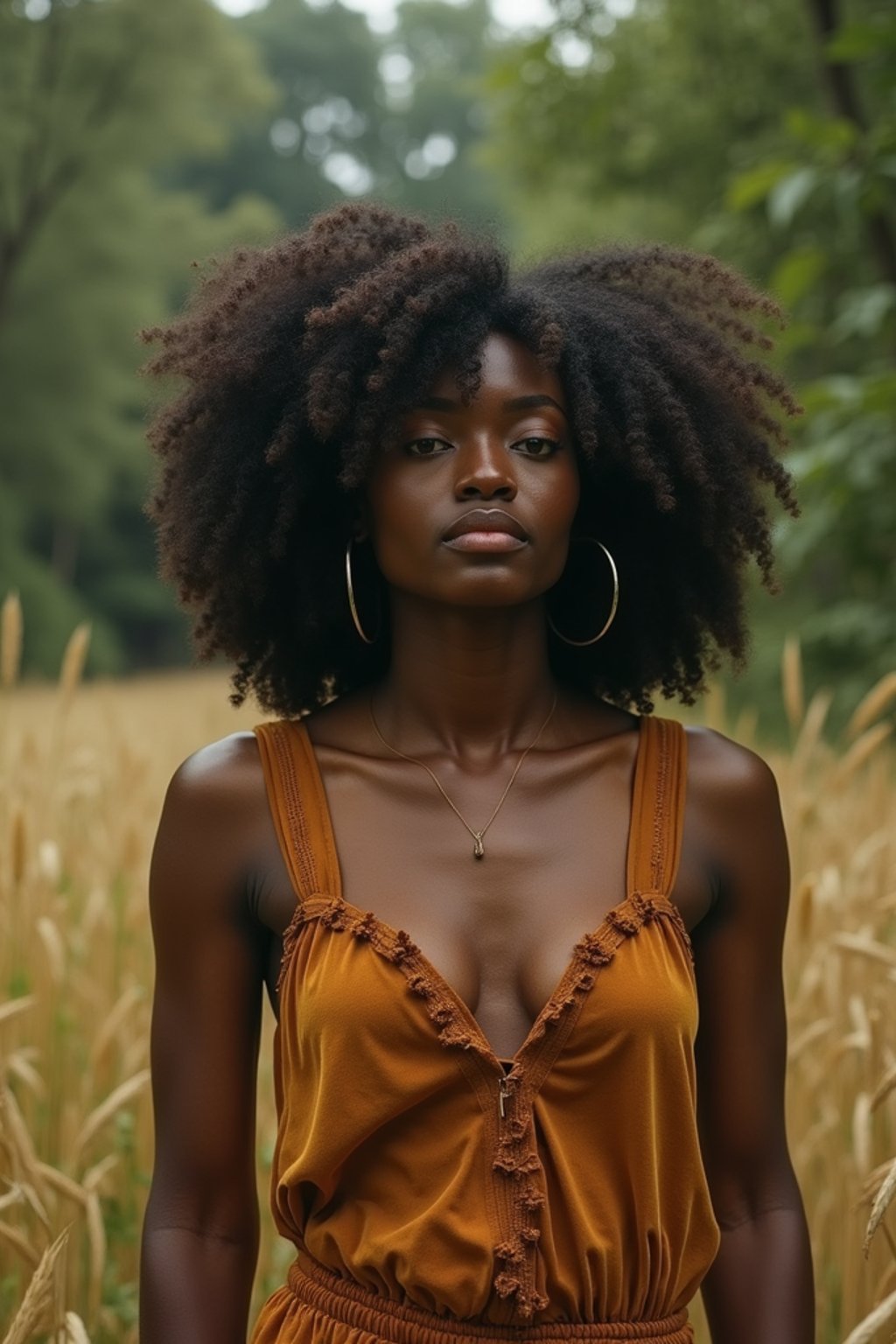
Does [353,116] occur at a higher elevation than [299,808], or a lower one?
higher

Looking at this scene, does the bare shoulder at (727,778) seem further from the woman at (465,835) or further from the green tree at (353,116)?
the green tree at (353,116)

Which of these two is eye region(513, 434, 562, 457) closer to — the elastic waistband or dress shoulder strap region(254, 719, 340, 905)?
dress shoulder strap region(254, 719, 340, 905)

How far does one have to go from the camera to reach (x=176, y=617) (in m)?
31.0

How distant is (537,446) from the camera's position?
1716 millimetres

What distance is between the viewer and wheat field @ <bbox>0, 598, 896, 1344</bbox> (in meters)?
2.08

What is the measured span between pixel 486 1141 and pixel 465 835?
12.2 inches

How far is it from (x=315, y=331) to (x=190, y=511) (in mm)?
270

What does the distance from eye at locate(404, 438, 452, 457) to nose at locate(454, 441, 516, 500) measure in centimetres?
3

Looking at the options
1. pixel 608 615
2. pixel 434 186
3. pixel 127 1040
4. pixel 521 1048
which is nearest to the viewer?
pixel 521 1048

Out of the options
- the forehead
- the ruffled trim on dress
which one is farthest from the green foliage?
the ruffled trim on dress

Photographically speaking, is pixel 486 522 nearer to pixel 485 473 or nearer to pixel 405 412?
pixel 485 473

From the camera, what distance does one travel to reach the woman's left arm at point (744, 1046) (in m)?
1.73

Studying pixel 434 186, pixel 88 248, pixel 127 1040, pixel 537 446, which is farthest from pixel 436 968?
pixel 434 186

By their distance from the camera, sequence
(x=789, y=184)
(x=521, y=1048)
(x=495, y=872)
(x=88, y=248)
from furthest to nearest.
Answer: (x=88, y=248) < (x=789, y=184) < (x=495, y=872) < (x=521, y=1048)
